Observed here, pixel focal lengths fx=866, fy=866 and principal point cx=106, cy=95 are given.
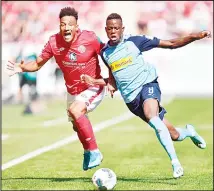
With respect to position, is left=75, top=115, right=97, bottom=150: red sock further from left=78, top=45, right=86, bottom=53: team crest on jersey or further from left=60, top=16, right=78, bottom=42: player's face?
left=60, top=16, right=78, bottom=42: player's face

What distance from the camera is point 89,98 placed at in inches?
484

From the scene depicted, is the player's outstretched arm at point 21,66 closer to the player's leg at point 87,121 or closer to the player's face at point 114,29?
the player's leg at point 87,121

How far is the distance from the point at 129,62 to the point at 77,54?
0.85 meters

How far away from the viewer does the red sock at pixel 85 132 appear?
39.4ft

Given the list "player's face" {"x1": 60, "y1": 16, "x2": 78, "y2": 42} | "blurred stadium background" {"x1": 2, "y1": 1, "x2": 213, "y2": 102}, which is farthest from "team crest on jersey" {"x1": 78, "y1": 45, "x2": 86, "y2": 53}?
"blurred stadium background" {"x1": 2, "y1": 1, "x2": 213, "y2": 102}

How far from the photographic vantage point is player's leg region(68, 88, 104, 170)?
11969mm

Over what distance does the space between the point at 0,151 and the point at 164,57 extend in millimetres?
26325

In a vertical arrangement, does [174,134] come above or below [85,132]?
below

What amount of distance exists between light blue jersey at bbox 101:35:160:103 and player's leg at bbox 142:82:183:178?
5.5 inches

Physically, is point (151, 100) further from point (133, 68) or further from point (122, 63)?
point (122, 63)

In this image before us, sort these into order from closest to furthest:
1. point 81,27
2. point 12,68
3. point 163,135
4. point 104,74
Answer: point 163,135, point 12,68, point 104,74, point 81,27

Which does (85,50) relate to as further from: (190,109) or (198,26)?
(198,26)

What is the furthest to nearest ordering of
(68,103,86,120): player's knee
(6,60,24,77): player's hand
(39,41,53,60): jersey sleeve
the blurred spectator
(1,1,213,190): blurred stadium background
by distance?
1. the blurred spectator
2. (1,1,213,190): blurred stadium background
3. (39,41,53,60): jersey sleeve
4. (68,103,86,120): player's knee
5. (6,60,24,77): player's hand

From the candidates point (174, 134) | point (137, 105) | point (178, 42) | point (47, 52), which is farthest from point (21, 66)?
point (174, 134)
